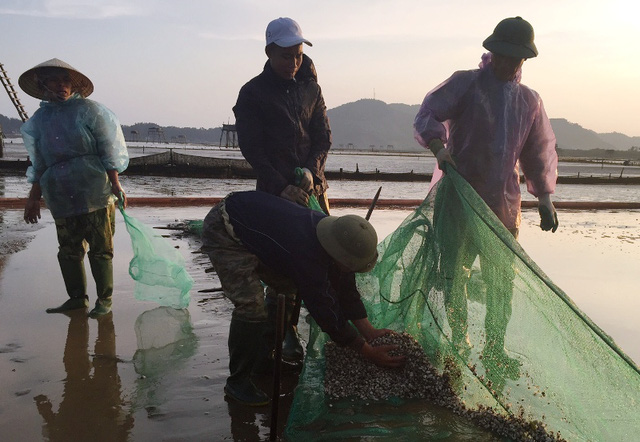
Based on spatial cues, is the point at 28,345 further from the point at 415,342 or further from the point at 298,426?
the point at 415,342

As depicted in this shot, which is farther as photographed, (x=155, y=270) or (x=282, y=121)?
(x=155, y=270)

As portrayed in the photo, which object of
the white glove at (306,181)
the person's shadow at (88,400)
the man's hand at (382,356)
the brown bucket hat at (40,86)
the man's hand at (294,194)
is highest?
the brown bucket hat at (40,86)

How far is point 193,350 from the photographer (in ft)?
11.2

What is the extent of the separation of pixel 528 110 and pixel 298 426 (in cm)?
204

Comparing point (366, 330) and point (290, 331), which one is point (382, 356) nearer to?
point (366, 330)

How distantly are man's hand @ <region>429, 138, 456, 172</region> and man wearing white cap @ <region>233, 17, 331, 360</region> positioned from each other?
28.5 inches

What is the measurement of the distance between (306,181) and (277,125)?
0.37 meters

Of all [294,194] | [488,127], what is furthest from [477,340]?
[294,194]

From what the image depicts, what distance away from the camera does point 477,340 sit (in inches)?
99.3

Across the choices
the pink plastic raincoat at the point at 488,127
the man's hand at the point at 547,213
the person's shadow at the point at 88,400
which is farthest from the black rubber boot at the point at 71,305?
the man's hand at the point at 547,213

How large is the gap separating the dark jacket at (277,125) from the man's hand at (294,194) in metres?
0.04

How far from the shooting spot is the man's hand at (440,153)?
9.75 ft

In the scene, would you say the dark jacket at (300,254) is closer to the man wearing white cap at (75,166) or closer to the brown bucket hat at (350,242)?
the brown bucket hat at (350,242)

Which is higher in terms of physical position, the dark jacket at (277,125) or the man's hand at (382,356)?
the dark jacket at (277,125)
